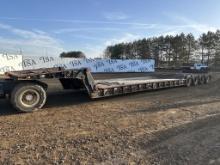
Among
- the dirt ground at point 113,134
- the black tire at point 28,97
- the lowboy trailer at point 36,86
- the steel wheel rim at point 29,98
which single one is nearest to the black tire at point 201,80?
the dirt ground at point 113,134

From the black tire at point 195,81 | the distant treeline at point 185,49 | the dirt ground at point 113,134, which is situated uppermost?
the distant treeline at point 185,49

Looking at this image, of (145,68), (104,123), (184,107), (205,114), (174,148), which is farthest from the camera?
(145,68)

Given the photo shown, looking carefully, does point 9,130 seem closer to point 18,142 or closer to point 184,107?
point 18,142

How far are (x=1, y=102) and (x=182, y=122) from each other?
23.9ft

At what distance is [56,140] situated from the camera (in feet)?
20.9

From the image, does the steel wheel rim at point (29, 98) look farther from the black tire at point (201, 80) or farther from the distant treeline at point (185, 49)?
the distant treeline at point (185, 49)

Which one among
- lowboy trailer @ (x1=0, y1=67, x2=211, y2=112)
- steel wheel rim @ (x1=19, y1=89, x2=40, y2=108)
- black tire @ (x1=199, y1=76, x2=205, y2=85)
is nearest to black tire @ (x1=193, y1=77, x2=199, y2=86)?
black tire @ (x1=199, y1=76, x2=205, y2=85)

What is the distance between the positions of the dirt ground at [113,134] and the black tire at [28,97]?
34 cm

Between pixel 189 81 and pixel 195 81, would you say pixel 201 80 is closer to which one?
pixel 195 81

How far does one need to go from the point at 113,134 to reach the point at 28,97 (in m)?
3.97

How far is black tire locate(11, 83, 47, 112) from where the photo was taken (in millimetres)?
9266

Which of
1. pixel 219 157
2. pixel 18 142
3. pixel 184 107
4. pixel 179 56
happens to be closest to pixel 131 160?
pixel 219 157

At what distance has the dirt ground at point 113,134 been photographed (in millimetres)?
5418

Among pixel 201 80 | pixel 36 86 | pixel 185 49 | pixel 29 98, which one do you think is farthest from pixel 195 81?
pixel 185 49
